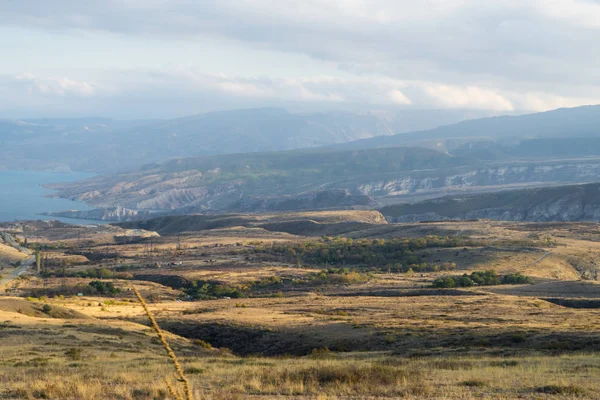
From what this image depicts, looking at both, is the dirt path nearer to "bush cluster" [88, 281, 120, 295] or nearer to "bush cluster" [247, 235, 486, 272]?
"bush cluster" [88, 281, 120, 295]

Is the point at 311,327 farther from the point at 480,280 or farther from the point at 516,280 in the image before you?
the point at 516,280

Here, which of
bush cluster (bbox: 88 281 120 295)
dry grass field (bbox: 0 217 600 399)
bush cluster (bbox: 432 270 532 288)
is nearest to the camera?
dry grass field (bbox: 0 217 600 399)

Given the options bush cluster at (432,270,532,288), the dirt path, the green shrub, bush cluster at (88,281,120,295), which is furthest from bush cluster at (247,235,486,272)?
bush cluster at (88,281,120,295)

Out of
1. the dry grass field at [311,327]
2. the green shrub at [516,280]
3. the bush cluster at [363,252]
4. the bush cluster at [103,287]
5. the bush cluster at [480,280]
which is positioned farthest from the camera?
the bush cluster at [363,252]

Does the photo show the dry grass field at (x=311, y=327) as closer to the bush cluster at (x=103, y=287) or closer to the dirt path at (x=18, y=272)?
the bush cluster at (x=103, y=287)

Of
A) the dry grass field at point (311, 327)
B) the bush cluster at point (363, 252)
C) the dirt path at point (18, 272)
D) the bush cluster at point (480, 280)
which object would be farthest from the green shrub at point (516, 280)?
the dirt path at point (18, 272)

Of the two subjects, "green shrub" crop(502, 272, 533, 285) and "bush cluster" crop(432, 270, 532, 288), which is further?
"green shrub" crop(502, 272, 533, 285)

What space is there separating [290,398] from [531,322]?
26.9 meters

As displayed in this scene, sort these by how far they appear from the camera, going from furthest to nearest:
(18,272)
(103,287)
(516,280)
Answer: (18,272)
(516,280)
(103,287)

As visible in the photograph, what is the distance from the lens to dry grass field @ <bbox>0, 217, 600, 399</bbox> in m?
18.0

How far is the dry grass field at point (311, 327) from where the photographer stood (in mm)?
18016

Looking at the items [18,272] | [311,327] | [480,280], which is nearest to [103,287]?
[18,272]

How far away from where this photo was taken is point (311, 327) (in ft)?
133

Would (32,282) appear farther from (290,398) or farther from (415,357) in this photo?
(290,398)
